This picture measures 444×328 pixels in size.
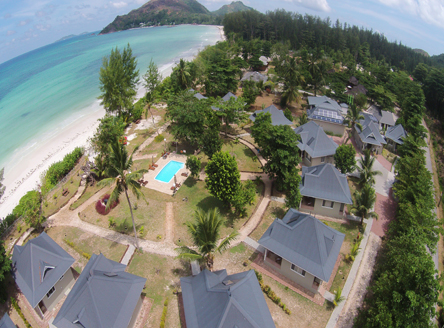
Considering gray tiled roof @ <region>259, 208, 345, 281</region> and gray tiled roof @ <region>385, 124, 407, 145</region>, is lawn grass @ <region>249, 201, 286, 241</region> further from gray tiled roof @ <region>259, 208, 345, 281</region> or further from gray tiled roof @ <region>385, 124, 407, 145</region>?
gray tiled roof @ <region>385, 124, 407, 145</region>

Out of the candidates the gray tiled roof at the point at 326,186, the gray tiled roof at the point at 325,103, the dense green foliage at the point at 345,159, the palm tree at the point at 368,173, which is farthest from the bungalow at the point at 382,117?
the gray tiled roof at the point at 326,186

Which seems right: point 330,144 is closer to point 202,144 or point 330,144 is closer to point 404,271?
point 202,144

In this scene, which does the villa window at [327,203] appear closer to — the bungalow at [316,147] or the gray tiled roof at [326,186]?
the gray tiled roof at [326,186]

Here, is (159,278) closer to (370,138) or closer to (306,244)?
(306,244)

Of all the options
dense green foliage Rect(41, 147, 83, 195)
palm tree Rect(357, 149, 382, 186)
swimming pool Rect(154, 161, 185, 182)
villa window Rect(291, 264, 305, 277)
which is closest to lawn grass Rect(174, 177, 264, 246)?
swimming pool Rect(154, 161, 185, 182)

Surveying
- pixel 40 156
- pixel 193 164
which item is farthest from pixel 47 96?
pixel 193 164

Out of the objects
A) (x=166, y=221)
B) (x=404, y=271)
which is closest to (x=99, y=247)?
(x=166, y=221)
